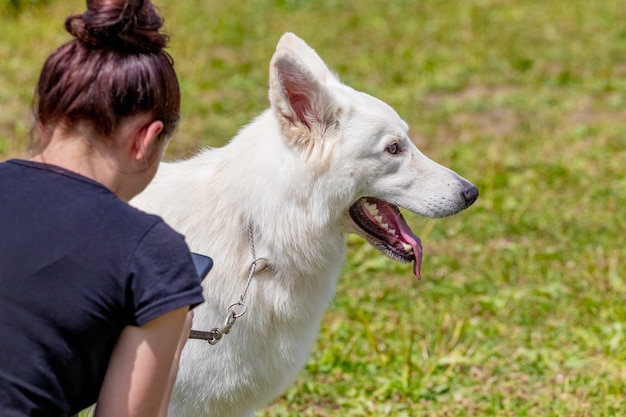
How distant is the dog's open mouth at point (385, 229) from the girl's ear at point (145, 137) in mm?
1354

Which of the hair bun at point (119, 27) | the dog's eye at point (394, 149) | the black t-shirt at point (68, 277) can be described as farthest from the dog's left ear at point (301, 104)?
the black t-shirt at point (68, 277)

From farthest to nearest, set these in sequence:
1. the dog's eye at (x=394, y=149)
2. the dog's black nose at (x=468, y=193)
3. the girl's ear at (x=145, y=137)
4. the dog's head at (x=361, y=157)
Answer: the dog's black nose at (x=468, y=193) → the dog's eye at (x=394, y=149) → the dog's head at (x=361, y=157) → the girl's ear at (x=145, y=137)

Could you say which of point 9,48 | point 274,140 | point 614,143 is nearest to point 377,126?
point 274,140

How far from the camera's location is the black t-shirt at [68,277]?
6.30 ft

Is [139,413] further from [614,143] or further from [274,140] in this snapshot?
[614,143]

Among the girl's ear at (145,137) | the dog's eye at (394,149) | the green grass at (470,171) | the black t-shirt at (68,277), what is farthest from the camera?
the green grass at (470,171)

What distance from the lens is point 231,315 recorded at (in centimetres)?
315

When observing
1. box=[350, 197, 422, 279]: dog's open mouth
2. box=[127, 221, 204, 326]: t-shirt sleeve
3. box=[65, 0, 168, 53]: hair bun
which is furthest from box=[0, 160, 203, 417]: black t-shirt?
box=[350, 197, 422, 279]: dog's open mouth

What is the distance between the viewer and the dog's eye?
11.0 feet

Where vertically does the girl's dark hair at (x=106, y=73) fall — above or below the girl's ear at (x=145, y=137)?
above

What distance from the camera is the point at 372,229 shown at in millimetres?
3420

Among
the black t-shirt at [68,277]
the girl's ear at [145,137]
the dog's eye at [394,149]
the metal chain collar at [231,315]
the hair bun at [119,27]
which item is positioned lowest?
the metal chain collar at [231,315]

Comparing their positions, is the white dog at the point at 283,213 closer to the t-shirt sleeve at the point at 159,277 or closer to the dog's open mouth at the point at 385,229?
the dog's open mouth at the point at 385,229

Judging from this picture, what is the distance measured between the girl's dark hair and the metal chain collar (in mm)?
1090
